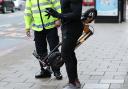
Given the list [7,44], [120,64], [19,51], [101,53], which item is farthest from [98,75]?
[7,44]

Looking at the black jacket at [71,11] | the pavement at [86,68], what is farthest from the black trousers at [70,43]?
the pavement at [86,68]

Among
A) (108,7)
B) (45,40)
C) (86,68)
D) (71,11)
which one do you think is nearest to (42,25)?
A: (45,40)

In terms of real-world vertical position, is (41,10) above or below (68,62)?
above

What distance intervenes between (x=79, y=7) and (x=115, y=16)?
45.7 ft

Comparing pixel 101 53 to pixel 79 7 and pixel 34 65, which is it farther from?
pixel 79 7

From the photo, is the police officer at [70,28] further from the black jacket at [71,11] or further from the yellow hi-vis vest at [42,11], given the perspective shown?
the yellow hi-vis vest at [42,11]

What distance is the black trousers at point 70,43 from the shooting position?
6.57 metres

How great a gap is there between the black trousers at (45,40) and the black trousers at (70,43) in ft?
2.72

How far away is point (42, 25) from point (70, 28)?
95 cm

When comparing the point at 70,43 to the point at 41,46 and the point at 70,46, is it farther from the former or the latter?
the point at 41,46

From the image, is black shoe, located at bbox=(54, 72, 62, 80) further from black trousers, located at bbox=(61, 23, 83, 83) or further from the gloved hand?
the gloved hand

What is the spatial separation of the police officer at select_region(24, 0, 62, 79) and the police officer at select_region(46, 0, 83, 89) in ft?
2.06

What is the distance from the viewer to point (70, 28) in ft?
21.7

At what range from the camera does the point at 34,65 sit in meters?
9.11
